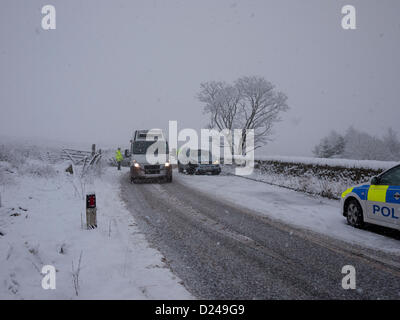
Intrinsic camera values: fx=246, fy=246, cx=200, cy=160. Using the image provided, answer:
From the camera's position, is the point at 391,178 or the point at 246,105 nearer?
the point at 391,178

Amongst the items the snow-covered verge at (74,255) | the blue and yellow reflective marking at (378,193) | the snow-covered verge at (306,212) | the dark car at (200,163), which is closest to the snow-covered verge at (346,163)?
the snow-covered verge at (306,212)

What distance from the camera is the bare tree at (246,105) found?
2877 centimetres

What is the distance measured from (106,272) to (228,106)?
93.7 ft

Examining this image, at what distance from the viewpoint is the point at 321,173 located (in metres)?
11.1

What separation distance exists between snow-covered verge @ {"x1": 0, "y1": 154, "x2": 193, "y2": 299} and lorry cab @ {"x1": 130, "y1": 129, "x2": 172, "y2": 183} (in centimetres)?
546

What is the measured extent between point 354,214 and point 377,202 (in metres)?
0.77

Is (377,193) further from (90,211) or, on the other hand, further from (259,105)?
(259,105)

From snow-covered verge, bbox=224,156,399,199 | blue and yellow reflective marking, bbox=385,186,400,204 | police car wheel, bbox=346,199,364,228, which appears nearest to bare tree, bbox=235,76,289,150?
snow-covered verge, bbox=224,156,399,199

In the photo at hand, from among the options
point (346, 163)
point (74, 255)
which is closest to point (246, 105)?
point (346, 163)

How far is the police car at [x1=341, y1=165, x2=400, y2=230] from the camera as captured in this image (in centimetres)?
466

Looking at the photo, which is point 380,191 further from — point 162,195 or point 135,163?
point 135,163

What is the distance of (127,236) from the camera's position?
5000 mm

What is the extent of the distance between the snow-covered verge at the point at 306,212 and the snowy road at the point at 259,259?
397 millimetres

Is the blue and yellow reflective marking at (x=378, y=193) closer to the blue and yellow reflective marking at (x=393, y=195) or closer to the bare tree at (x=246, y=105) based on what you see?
the blue and yellow reflective marking at (x=393, y=195)
